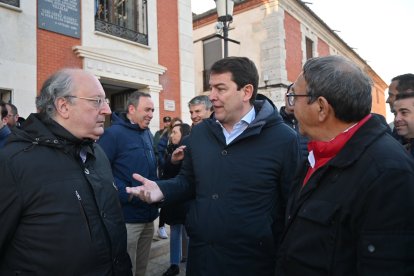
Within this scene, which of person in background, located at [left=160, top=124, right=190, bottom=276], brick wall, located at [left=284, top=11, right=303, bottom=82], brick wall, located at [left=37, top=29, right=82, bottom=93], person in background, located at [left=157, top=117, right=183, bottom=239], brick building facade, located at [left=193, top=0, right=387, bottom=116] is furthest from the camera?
brick wall, located at [left=284, top=11, right=303, bottom=82]

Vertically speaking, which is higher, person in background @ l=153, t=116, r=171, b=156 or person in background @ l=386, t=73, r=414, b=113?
person in background @ l=386, t=73, r=414, b=113

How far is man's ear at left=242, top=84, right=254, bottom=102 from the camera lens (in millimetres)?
2381

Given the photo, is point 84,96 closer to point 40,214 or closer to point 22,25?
point 40,214

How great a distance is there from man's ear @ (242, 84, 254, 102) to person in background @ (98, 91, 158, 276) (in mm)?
1506

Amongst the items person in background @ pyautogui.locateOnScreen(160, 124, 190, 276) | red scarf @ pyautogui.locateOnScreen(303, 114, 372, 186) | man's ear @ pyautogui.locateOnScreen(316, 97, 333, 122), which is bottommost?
person in background @ pyautogui.locateOnScreen(160, 124, 190, 276)

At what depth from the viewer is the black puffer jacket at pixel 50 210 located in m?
1.66

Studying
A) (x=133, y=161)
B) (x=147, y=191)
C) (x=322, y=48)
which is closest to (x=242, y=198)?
(x=147, y=191)

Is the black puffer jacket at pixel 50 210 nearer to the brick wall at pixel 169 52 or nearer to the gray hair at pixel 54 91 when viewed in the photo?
the gray hair at pixel 54 91

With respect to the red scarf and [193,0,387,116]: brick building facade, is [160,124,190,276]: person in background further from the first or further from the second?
[193,0,387,116]: brick building facade

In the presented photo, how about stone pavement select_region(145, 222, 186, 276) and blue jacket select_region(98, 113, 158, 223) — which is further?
stone pavement select_region(145, 222, 186, 276)

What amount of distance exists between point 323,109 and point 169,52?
8.59 metres

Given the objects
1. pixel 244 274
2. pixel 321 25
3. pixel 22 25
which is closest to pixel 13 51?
pixel 22 25

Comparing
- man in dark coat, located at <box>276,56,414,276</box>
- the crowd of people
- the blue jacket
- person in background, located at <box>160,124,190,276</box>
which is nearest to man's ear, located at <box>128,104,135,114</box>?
the blue jacket

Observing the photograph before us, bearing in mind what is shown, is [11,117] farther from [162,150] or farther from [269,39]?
[269,39]
